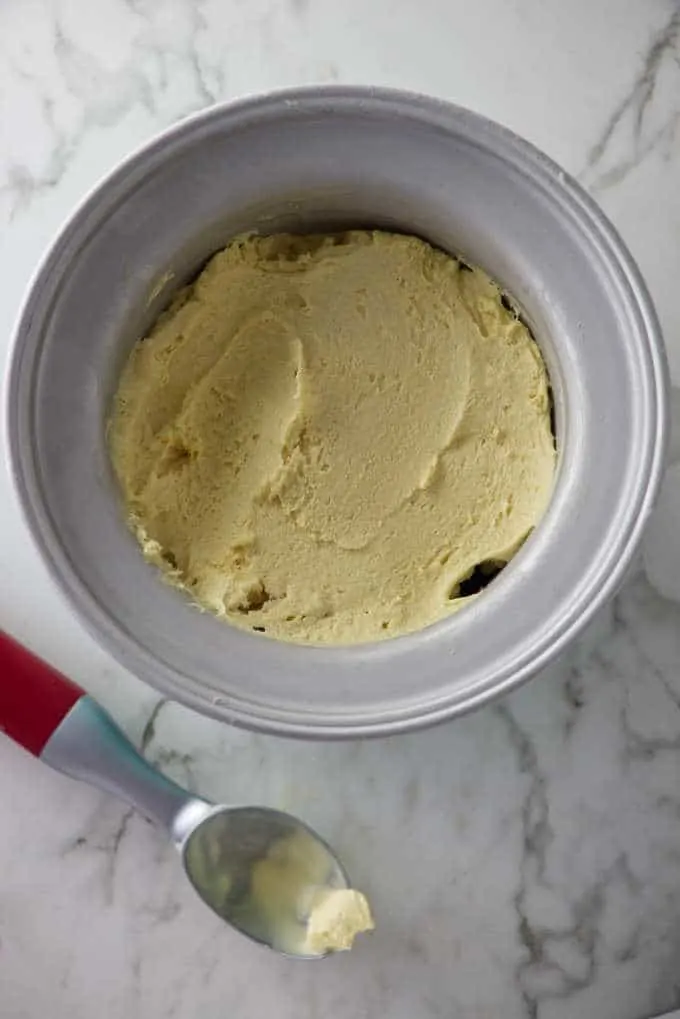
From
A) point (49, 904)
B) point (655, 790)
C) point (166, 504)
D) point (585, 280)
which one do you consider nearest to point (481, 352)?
point (585, 280)

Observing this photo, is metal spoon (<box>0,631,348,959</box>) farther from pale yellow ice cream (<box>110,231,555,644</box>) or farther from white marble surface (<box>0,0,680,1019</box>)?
pale yellow ice cream (<box>110,231,555,644</box>)

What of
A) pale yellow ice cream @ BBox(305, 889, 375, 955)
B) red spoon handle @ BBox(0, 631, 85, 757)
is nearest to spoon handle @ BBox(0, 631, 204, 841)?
red spoon handle @ BBox(0, 631, 85, 757)

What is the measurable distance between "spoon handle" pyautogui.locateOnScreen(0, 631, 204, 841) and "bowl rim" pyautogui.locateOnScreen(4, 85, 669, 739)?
163mm

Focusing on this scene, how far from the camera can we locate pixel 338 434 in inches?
35.1

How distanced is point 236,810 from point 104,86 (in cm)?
60

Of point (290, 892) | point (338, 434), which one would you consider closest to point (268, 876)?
point (290, 892)

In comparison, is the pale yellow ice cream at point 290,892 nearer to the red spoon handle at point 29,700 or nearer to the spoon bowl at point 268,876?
the spoon bowl at point 268,876

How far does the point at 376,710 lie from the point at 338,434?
201 millimetres

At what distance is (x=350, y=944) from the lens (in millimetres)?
937

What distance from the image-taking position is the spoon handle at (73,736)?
94cm

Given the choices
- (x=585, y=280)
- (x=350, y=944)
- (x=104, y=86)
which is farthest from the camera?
(x=104, y=86)

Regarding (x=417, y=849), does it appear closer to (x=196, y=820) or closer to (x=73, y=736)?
(x=196, y=820)

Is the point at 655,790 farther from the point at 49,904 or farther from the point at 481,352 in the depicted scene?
the point at 49,904

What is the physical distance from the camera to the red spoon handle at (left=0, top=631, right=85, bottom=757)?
0.94 m
